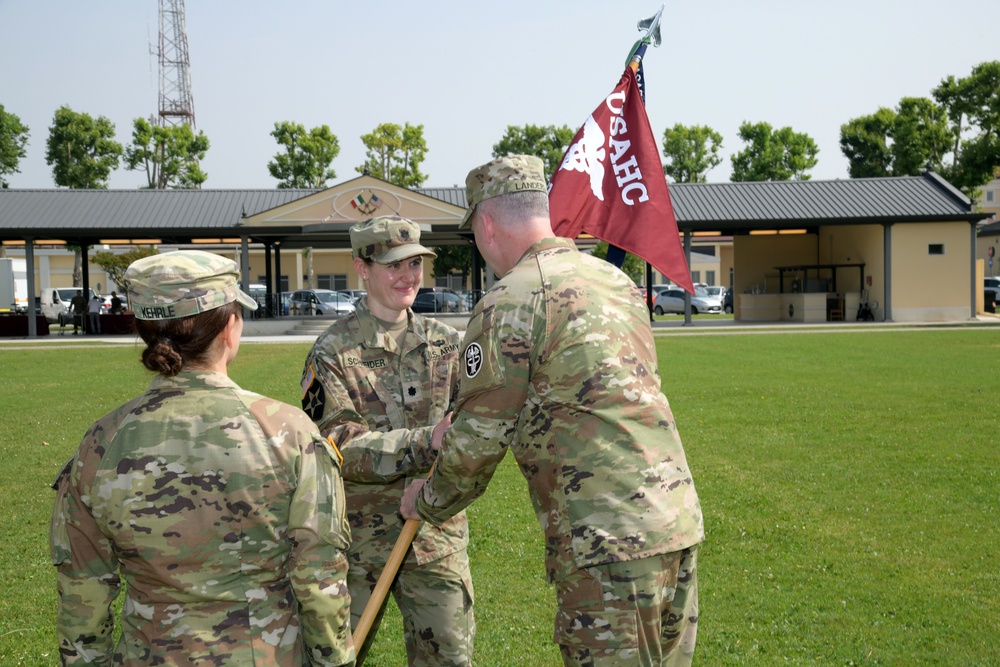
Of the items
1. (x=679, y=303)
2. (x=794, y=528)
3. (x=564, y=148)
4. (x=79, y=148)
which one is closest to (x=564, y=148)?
(x=564, y=148)

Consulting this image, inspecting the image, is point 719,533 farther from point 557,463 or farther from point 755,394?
point 755,394

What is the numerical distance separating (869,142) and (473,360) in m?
64.3

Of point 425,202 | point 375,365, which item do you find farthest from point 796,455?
point 425,202

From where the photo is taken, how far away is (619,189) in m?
4.46

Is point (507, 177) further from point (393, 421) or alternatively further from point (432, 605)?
point (432, 605)

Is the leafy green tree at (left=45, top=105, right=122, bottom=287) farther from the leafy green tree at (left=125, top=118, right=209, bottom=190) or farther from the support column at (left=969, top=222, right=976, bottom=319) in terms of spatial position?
the support column at (left=969, top=222, right=976, bottom=319)

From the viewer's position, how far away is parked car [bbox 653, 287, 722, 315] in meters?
48.6

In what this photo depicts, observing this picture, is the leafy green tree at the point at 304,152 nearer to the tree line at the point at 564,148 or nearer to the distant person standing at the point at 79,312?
the tree line at the point at 564,148

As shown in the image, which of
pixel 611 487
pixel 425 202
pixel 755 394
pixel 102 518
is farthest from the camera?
pixel 425 202

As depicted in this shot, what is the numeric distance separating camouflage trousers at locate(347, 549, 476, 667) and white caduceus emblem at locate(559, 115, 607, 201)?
1.88m

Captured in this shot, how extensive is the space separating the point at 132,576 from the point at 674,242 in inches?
109

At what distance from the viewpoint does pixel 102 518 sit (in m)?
2.42

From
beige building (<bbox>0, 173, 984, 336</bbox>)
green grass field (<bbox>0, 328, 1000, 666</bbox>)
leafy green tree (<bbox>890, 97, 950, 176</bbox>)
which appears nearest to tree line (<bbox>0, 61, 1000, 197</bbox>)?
leafy green tree (<bbox>890, 97, 950, 176</bbox>)

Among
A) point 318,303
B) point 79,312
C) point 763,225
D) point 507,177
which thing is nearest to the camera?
point 507,177
